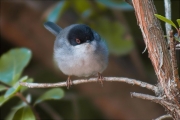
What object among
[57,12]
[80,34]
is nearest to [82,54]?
[80,34]

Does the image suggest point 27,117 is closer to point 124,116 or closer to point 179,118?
point 179,118

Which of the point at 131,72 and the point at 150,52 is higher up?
the point at 150,52

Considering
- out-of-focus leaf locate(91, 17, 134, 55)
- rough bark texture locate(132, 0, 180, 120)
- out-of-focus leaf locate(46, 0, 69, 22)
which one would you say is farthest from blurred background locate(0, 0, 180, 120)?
rough bark texture locate(132, 0, 180, 120)

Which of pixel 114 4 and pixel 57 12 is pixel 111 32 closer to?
pixel 114 4

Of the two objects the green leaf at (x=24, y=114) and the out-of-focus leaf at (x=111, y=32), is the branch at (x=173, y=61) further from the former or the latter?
the out-of-focus leaf at (x=111, y=32)

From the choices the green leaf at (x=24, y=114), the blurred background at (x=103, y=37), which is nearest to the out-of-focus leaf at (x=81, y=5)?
the blurred background at (x=103, y=37)

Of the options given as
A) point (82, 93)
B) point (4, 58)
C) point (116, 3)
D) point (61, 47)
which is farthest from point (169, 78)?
point (82, 93)
